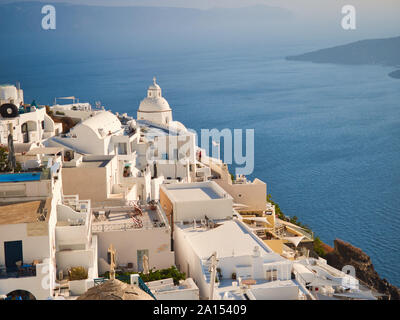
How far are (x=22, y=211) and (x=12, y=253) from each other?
2.44 feet

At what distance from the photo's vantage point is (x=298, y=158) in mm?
33906

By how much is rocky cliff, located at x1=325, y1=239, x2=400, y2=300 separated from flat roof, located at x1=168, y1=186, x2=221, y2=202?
4.82 metres

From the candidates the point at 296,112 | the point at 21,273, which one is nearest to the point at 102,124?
the point at 21,273

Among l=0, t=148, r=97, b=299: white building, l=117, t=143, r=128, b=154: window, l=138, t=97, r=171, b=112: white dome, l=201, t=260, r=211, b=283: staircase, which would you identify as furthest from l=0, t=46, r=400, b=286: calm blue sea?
l=0, t=148, r=97, b=299: white building

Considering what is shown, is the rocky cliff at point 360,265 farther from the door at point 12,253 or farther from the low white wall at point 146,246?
the door at point 12,253

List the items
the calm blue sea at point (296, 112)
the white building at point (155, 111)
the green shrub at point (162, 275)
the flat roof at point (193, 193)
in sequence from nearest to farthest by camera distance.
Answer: the green shrub at point (162, 275), the flat roof at point (193, 193), the white building at point (155, 111), the calm blue sea at point (296, 112)

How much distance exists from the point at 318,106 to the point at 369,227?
96.0 feet

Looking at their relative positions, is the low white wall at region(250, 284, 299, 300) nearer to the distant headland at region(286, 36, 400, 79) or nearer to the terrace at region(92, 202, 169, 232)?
the terrace at region(92, 202, 169, 232)

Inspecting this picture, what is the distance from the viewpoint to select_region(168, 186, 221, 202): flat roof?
1208 cm

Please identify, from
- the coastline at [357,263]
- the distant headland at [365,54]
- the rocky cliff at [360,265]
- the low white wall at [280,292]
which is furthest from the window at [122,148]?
the distant headland at [365,54]

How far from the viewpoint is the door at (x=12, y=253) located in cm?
802

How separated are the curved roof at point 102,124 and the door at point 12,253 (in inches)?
301

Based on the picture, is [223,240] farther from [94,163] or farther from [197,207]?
[94,163]

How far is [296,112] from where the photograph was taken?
48.3 m
